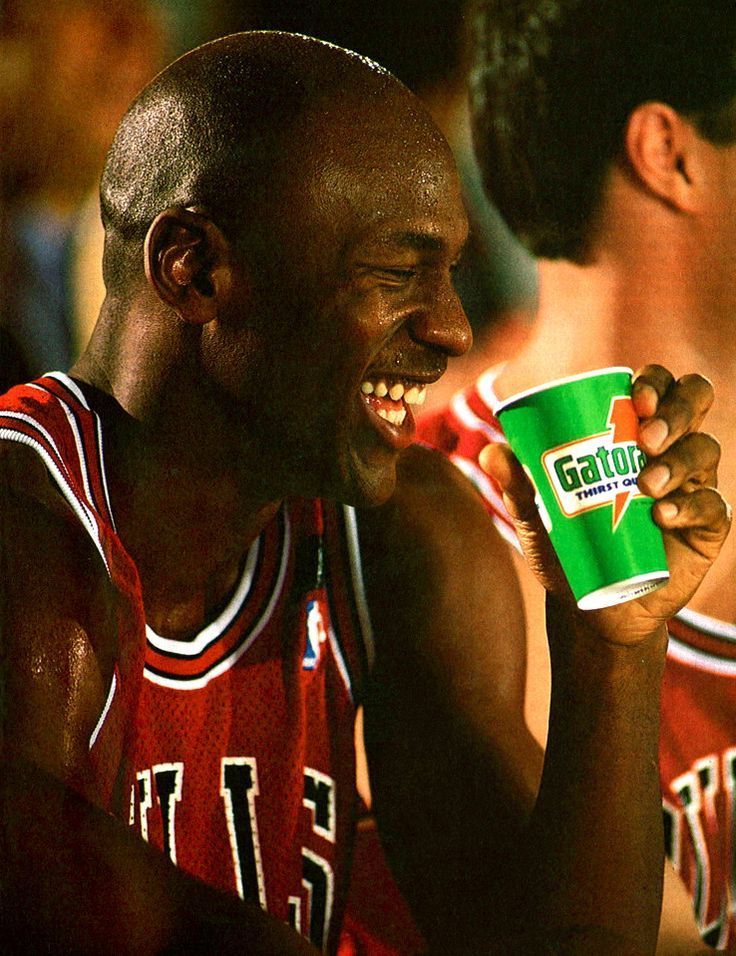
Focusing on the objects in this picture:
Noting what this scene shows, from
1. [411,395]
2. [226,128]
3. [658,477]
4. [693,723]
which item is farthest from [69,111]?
[693,723]

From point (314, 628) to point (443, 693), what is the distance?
0.48 ft

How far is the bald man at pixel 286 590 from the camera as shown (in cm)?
98


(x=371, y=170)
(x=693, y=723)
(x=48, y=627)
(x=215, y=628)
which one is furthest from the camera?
(x=693, y=723)

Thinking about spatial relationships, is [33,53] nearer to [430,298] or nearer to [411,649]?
[430,298]

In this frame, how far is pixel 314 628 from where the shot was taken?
4.10ft

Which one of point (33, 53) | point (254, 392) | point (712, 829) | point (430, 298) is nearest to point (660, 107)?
point (430, 298)

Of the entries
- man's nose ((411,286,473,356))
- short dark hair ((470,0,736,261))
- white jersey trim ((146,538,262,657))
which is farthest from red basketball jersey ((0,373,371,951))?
short dark hair ((470,0,736,261))

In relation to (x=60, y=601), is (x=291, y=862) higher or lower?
lower

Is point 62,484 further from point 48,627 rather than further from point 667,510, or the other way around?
point 667,510

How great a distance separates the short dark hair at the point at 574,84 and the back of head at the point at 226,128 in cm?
19

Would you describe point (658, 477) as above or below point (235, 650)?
above

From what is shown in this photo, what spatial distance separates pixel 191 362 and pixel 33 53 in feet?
1.18

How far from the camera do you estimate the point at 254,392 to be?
3.63 feet

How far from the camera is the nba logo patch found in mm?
1245
